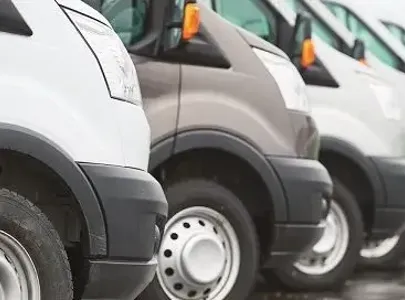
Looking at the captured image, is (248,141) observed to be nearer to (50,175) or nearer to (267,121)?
(267,121)

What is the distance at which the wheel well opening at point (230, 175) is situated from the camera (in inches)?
215

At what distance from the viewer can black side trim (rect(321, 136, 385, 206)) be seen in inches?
285

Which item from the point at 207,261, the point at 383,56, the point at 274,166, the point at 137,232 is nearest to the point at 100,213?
the point at 137,232

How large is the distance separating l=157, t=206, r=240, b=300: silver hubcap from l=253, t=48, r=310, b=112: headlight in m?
0.85

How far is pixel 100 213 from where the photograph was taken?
12.5ft

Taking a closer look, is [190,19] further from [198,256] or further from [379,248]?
[379,248]

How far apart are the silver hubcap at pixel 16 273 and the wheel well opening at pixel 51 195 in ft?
0.90

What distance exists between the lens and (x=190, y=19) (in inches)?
213

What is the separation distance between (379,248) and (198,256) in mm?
3610

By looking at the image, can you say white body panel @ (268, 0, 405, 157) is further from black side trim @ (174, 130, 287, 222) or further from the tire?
the tire

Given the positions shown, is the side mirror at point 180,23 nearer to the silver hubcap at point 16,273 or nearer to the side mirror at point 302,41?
the side mirror at point 302,41

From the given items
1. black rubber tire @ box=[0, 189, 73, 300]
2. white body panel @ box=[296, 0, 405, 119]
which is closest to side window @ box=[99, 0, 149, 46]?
black rubber tire @ box=[0, 189, 73, 300]

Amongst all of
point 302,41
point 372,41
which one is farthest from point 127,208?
point 372,41

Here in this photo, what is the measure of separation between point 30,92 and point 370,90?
4453 mm
